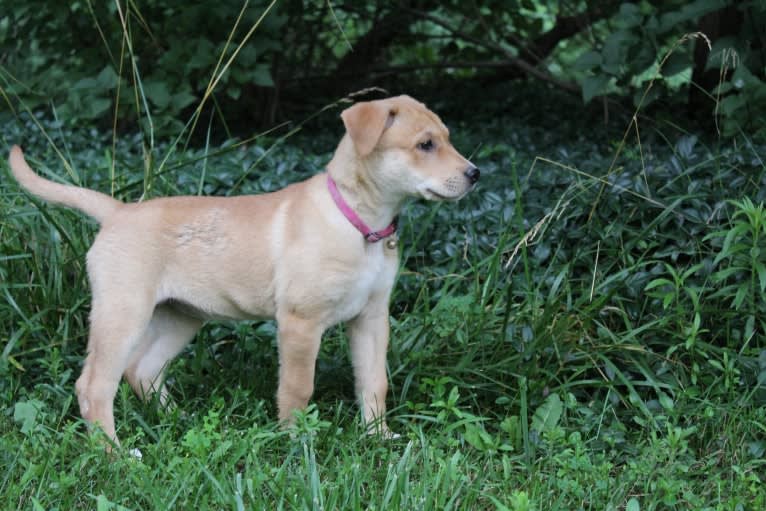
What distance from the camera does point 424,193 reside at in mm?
4152

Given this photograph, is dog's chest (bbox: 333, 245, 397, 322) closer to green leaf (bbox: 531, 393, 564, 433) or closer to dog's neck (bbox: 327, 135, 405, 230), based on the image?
dog's neck (bbox: 327, 135, 405, 230)

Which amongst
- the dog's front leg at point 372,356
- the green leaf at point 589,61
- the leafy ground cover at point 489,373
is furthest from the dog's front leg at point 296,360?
the green leaf at point 589,61

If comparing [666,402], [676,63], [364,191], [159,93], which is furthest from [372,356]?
[159,93]

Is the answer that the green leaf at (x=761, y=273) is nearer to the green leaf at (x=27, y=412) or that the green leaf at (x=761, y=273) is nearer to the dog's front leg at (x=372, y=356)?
the dog's front leg at (x=372, y=356)

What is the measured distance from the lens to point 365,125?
4.03 m

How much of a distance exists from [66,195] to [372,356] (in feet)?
4.87

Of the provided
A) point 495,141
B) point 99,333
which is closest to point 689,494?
point 99,333

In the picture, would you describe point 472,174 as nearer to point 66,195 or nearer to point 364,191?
point 364,191

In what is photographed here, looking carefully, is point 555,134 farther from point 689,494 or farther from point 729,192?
point 689,494

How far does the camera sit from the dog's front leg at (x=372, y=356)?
438 centimetres

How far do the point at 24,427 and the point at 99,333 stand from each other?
0.47 metres

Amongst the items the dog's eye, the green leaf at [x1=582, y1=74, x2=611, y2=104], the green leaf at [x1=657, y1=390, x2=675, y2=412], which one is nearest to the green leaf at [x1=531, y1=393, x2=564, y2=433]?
the green leaf at [x1=657, y1=390, x2=675, y2=412]

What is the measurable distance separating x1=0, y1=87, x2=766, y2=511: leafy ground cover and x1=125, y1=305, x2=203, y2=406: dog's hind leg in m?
0.15

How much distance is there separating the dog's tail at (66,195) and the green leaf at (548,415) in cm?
199
